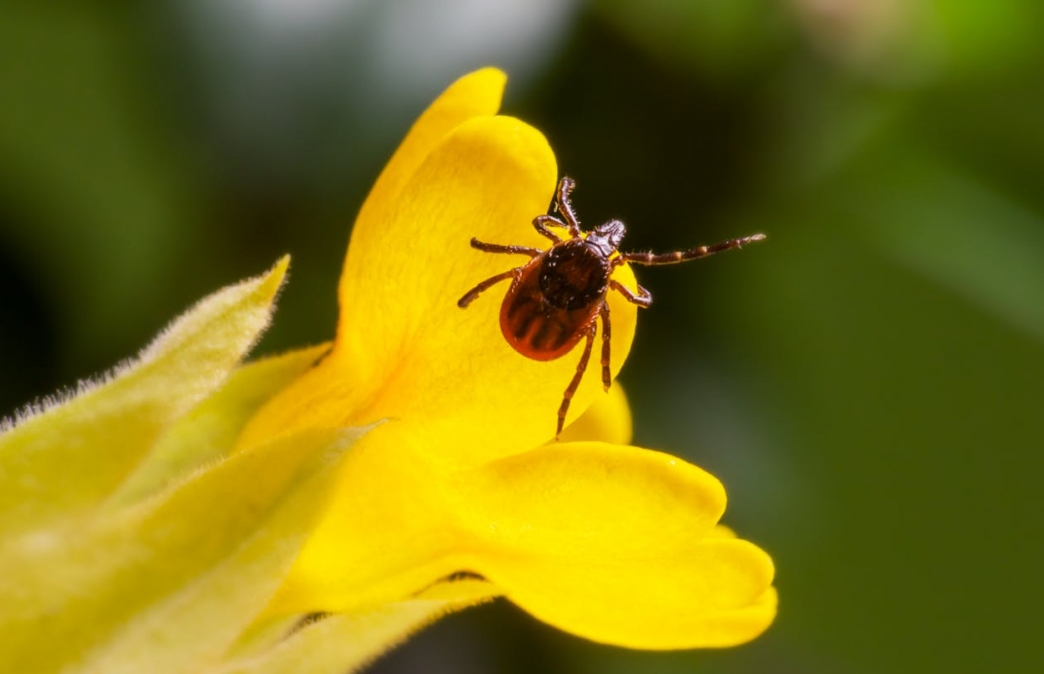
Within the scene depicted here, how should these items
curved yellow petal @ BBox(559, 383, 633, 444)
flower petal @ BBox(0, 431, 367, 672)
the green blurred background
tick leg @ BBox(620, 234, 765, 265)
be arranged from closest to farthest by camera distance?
flower petal @ BBox(0, 431, 367, 672), curved yellow petal @ BBox(559, 383, 633, 444), tick leg @ BBox(620, 234, 765, 265), the green blurred background

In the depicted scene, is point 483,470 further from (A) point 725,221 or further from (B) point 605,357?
(A) point 725,221

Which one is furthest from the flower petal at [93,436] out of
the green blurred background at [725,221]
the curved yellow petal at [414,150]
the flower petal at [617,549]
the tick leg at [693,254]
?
the green blurred background at [725,221]

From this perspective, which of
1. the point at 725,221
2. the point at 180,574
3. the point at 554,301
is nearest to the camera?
the point at 180,574

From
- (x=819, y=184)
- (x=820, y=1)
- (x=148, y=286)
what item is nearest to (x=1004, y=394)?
(x=819, y=184)

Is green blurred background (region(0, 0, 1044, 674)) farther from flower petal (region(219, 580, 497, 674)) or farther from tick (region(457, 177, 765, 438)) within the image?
flower petal (region(219, 580, 497, 674))

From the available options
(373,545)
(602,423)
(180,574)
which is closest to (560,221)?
(602,423)

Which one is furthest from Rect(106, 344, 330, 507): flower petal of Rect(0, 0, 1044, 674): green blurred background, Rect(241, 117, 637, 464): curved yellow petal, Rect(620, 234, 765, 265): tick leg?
Rect(0, 0, 1044, 674): green blurred background

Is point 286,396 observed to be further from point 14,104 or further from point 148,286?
point 14,104
